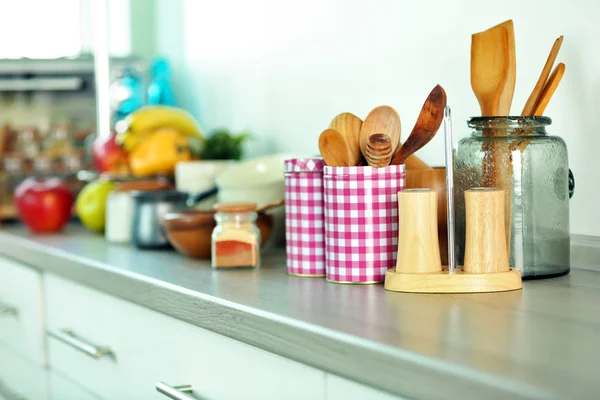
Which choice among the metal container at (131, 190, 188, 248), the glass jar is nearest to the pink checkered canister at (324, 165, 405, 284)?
the glass jar

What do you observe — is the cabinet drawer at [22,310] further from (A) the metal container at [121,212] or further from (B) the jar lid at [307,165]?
(B) the jar lid at [307,165]

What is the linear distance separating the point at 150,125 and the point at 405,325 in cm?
113

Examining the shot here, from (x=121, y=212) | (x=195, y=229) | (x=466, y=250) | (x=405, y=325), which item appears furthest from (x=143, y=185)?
(x=405, y=325)

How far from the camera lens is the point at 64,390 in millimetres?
1462

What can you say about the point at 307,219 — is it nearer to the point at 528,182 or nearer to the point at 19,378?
the point at 528,182

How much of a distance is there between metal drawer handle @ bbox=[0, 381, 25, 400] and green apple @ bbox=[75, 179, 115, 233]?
0.37 m

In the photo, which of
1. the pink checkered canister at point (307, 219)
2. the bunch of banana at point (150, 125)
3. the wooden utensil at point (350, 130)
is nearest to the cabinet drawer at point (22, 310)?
the bunch of banana at point (150, 125)

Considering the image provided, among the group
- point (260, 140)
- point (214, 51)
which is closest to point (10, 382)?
point (260, 140)

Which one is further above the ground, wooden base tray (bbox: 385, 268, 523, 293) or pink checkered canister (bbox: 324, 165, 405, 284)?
pink checkered canister (bbox: 324, 165, 405, 284)

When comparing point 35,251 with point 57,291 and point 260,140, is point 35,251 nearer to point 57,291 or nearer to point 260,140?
point 57,291

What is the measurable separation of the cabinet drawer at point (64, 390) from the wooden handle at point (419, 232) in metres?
0.62

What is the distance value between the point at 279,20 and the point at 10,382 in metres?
0.92

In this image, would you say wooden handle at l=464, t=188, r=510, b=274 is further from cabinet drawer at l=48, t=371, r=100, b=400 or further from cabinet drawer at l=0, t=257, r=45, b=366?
cabinet drawer at l=0, t=257, r=45, b=366

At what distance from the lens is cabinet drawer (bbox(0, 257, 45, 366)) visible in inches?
61.7
